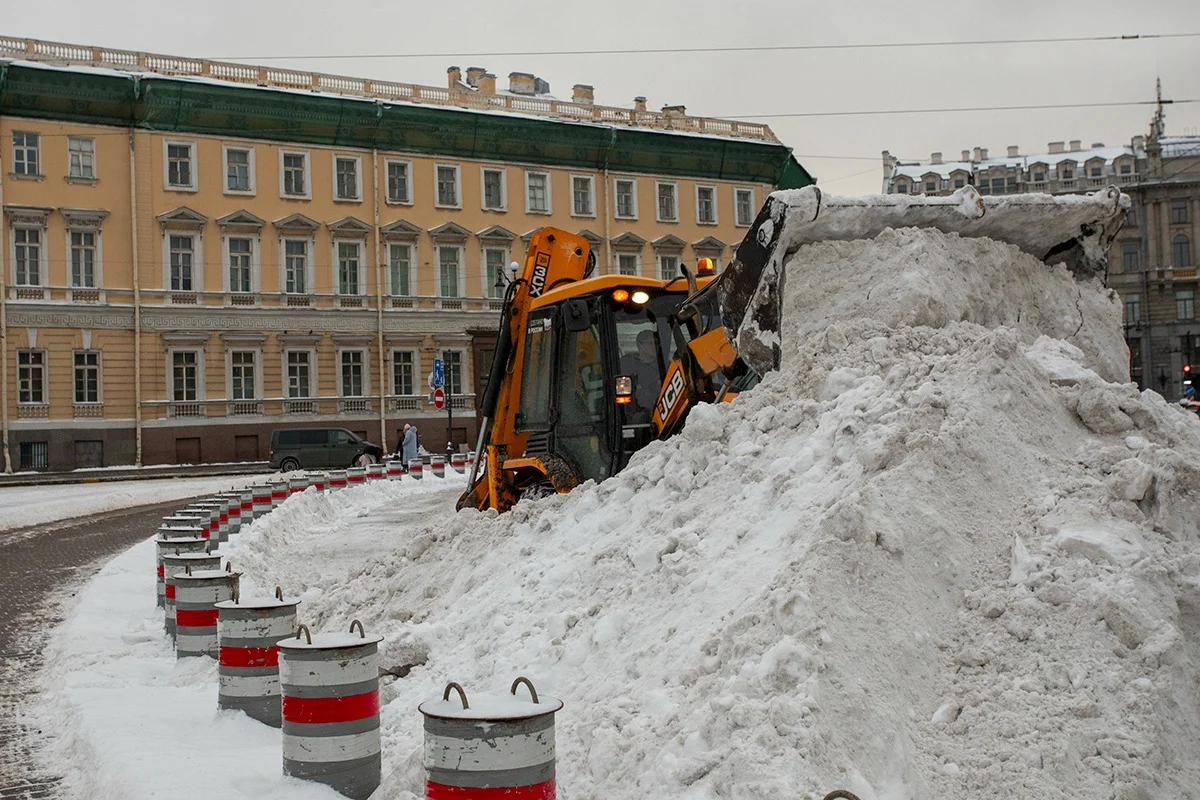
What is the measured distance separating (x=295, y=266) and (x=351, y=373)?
13.5 ft

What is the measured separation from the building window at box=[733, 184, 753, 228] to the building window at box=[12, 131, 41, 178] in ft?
87.6

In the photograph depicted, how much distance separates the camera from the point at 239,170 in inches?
1698

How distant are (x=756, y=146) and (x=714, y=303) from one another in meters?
43.5

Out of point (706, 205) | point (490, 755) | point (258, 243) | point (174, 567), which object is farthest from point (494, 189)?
point (490, 755)

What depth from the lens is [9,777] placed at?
6.43m

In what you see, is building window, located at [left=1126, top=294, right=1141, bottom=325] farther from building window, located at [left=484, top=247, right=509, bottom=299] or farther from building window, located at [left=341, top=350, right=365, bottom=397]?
building window, located at [left=341, top=350, right=365, bottom=397]

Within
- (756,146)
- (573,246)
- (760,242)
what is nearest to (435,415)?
(756,146)

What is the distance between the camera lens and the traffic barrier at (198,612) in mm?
8562

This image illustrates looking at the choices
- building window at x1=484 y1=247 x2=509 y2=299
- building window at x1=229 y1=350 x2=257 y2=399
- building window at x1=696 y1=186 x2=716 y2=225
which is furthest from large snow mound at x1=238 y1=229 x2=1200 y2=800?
building window at x1=696 y1=186 x2=716 y2=225

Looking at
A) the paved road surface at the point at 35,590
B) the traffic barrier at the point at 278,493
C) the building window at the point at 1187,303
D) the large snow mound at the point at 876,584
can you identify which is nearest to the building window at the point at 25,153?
the paved road surface at the point at 35,590

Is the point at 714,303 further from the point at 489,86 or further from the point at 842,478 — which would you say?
the point at 489,86

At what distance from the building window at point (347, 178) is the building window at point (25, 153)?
967 cm

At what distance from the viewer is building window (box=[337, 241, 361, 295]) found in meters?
44.8

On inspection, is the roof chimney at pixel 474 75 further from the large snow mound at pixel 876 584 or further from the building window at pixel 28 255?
the large snow mound at pixel 876 584
